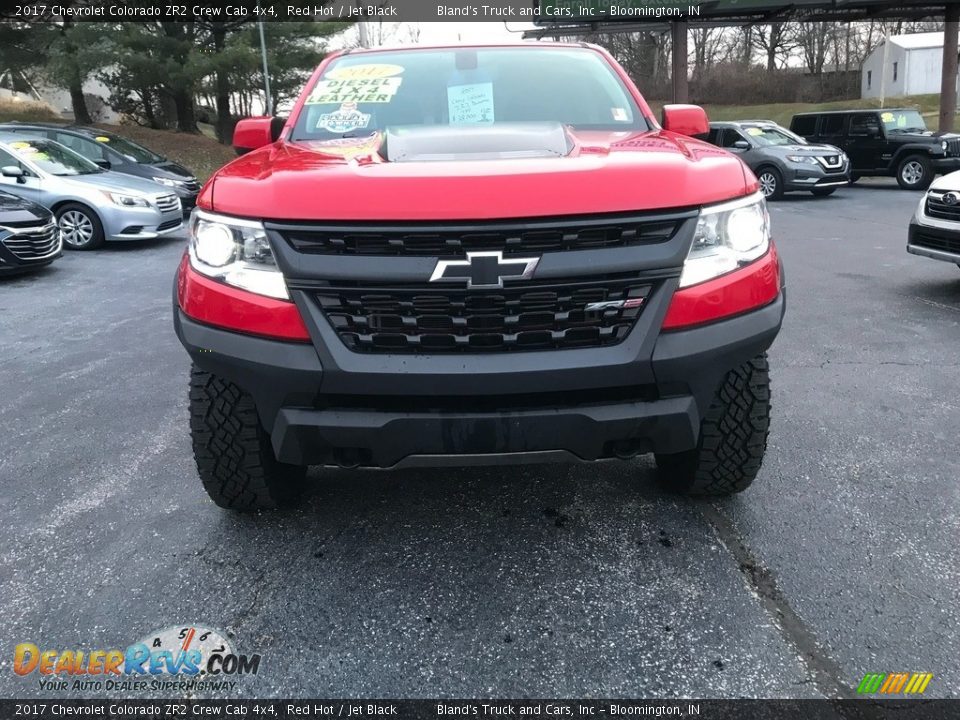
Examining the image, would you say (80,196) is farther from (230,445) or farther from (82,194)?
(230,445)

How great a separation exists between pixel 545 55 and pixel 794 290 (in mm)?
4177

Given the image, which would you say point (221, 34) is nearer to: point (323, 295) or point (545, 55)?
point (545, 55)

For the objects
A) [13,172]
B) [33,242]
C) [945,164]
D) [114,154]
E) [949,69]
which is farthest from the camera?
[949,69]

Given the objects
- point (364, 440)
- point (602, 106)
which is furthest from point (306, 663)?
point (602, 106)

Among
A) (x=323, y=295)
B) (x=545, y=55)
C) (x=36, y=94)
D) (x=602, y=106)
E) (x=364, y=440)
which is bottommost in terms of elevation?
(x=364, y=440)

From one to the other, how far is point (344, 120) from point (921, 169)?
1704 centimetres

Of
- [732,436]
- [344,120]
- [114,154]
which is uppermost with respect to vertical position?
[114,154]

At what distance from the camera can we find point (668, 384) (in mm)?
2164

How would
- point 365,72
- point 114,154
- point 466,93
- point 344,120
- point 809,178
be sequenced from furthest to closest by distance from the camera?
point 809,178 < point 114,154 < point 365,72 < point 466,93 < point 344,120

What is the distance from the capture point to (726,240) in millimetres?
2248

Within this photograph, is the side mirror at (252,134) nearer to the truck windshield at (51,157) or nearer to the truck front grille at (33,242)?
the truck front grille at (33,242)

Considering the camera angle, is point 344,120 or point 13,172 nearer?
point 344,120

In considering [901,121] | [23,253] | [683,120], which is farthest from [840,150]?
[23,253]

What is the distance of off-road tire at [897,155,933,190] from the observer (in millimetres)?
16391
